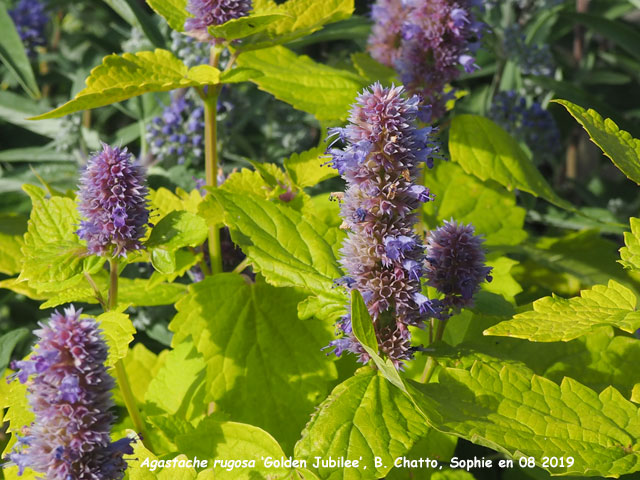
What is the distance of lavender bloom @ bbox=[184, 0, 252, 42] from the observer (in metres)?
1.37

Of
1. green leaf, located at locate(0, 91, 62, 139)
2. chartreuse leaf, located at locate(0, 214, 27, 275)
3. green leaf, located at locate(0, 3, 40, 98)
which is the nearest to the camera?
chartreuse leaf, located at locate(0, 214, 27, 275)

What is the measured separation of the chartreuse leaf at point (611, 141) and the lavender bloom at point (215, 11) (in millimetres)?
613

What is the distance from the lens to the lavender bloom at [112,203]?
1.20 metres

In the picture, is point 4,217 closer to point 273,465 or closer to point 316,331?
point 316,331

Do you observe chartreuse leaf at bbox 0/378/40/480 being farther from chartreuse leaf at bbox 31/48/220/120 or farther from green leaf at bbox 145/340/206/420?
chartreuse leaf at bbox 31/48/220/120

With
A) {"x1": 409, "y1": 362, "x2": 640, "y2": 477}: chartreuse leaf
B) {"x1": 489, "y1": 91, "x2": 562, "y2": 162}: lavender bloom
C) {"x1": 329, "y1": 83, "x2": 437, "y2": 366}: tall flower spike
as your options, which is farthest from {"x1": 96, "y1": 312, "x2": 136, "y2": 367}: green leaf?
{"x1": 489, "y1": 91, "x2": 562, "y2": 162}: lavender bloom

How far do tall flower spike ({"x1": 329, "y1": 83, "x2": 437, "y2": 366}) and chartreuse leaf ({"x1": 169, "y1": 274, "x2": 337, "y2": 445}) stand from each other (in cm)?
26

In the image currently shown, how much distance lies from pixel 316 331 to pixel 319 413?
1.14ft

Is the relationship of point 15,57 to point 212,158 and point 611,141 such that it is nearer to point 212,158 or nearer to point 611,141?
point 212,158

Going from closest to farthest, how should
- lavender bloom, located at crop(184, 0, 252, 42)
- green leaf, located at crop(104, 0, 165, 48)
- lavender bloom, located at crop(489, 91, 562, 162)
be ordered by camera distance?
lavender bloom, located at crop(184, 0, 252, 42)
green leaf, located at crop(104, 0, 165, 48)
lavender bloom, located at crop(489, 91, 562, 162)

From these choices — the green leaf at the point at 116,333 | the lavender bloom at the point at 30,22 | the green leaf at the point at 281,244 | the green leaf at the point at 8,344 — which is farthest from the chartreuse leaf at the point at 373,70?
the lavender bloom at the point at 30,22

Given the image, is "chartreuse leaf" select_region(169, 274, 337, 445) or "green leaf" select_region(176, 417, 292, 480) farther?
"chartreuse leaf" select_region(169, 274, 337, 445)

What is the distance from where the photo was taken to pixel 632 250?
1146mm

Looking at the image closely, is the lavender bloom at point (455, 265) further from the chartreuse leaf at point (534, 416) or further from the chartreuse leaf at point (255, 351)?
the chartreuse leaf at point (255, 351)
